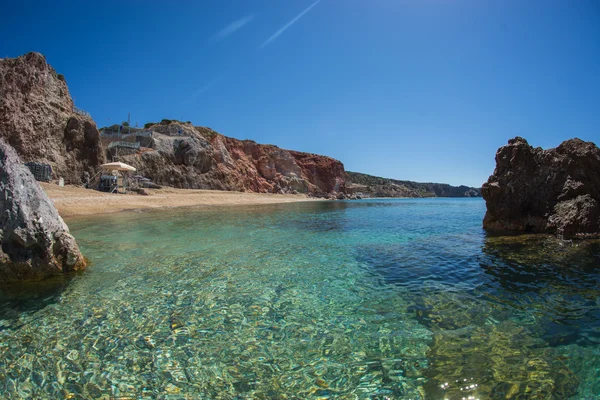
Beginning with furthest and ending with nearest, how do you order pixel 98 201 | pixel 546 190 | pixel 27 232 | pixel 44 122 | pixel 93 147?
pixel 93 147 → pixel 44 122 → pixel 98 201 → pixel 546 190 → pixel 27 232

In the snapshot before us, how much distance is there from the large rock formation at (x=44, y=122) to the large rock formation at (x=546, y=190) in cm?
4175

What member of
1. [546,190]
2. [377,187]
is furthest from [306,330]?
[377,187]

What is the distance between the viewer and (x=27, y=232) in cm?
641

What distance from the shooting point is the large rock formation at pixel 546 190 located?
41.2 ft

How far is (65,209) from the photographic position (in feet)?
66.3

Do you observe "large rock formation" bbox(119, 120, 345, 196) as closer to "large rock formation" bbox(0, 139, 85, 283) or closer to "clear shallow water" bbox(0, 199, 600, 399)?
"large rock formation" bbox(0, 139, 85, 283)

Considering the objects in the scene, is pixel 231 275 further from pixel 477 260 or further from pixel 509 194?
pixel 509 194

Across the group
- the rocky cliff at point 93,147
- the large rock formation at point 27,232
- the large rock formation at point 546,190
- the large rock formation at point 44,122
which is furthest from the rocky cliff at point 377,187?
the large rock formation at point 27,232

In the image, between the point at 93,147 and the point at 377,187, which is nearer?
the point at 93,147

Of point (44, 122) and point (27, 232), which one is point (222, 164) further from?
point (27, 232)

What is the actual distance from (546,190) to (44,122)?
46126 millimetres

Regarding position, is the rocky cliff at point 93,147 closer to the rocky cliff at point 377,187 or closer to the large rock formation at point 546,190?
the large rock formation at point 546,190

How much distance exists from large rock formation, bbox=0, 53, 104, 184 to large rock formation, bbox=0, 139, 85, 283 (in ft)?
106

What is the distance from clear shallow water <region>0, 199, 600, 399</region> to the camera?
327 centimetres
